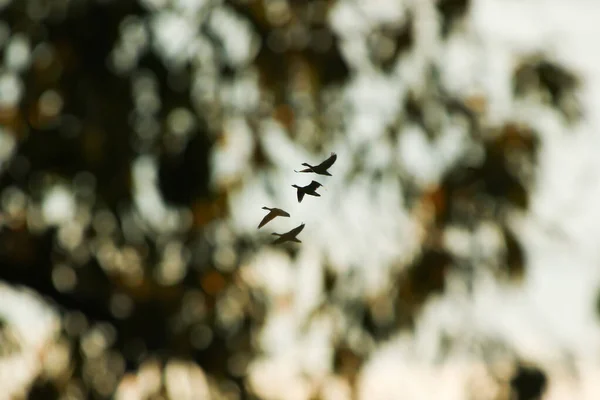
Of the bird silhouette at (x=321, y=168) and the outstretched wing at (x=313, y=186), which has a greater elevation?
the bird silhouette at (x=321, y=168)

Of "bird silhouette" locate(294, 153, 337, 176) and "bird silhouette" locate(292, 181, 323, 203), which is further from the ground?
"bird silhouette" locate(294, 153, 337, 176)

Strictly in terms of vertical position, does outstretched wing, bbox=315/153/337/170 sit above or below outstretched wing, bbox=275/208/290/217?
above

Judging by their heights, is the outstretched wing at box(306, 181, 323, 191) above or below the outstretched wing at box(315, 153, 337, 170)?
below

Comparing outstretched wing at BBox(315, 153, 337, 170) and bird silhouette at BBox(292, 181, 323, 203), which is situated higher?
outstretched wing at BBox(315, 153, 337, 170)

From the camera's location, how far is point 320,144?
2523 mm

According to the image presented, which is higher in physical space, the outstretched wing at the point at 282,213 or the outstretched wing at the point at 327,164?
the outstretched wing at the point at 327,164

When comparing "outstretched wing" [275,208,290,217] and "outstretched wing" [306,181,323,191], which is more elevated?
"outstretched wing" [306,181,323,191]

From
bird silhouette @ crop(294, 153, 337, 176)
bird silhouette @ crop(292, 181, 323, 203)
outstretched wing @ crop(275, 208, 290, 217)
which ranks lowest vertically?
outstretched wing @ crop(275, 208, 290, 217)

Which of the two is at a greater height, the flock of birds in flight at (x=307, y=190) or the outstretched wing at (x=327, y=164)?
the outstretched wing at (x=327, y=164)

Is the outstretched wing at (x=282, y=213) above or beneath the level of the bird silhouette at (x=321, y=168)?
beneath

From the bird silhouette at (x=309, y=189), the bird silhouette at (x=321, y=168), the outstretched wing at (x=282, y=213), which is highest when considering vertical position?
the bird silhouette at (x=321, y=168)

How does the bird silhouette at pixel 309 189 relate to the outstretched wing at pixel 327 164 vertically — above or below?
below

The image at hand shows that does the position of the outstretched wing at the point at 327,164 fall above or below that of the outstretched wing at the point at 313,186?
above

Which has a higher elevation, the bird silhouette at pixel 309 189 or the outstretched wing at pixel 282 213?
the bird silhouette at pixel 309 189
